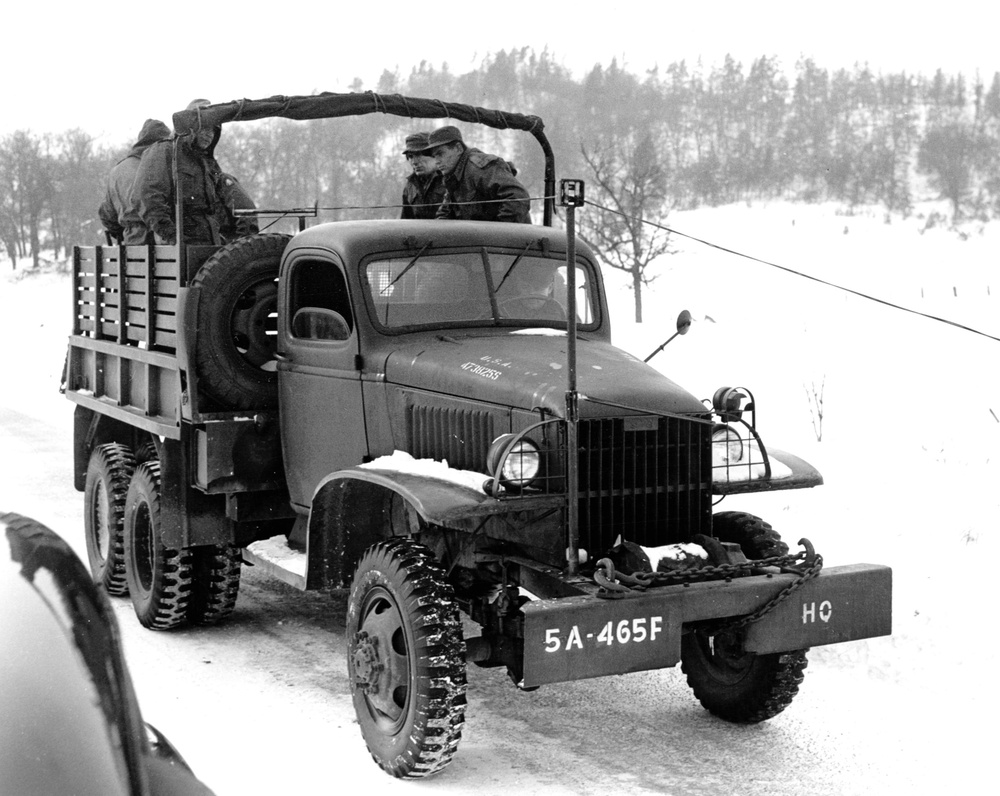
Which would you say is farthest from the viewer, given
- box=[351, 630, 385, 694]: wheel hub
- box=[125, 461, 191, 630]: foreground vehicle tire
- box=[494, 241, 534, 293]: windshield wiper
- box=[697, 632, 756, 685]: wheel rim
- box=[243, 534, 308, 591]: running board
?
box=[125, 461, 191, 630]: foreground vehicle tire

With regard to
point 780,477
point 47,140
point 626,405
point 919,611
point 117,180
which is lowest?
point 919,611

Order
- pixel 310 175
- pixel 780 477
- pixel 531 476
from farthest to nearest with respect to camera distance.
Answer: pixel 310 175 < pixel 780 477 < pixel 531 476

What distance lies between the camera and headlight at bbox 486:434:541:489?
448 cm

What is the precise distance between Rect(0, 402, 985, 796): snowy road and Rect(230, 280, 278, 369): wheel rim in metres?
1.40

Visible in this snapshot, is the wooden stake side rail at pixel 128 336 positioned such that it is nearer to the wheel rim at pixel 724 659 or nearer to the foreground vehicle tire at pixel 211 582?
the foreground vehicle tire at pixel 211 582

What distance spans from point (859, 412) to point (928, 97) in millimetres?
37490

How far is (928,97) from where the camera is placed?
150ft

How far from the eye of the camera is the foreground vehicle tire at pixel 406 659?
4410 mm

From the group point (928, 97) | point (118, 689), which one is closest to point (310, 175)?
point (928, 97)

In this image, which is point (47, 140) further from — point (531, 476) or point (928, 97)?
point (531, 476)

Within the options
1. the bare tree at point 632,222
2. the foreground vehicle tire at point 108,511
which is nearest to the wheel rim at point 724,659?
the foreground vehicle tire at point 108,511

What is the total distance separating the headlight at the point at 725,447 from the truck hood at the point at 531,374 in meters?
0.20

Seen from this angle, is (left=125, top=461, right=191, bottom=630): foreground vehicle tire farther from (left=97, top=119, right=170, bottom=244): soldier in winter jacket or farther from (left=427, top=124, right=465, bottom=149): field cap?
(left=427, top=124, right=465, bottom=149): field cap

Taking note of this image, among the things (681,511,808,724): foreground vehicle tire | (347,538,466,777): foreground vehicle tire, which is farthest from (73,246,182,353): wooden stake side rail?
(681,511,808,724): foreground vehicle tire
